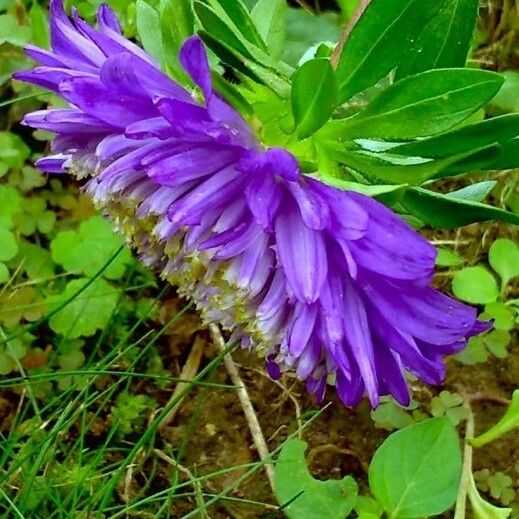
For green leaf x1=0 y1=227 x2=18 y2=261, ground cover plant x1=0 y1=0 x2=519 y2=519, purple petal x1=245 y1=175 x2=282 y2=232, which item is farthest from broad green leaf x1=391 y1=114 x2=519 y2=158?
green leaf x1=0 y1=227 x2=18 y2=261

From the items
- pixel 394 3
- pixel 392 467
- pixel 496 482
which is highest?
pixel 394 3

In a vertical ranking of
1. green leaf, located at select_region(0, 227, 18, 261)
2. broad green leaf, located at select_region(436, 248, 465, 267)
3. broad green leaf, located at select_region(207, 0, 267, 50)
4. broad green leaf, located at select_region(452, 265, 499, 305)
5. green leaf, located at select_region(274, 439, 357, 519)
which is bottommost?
green leaf, located at select_region(274, 439, 357, 519)

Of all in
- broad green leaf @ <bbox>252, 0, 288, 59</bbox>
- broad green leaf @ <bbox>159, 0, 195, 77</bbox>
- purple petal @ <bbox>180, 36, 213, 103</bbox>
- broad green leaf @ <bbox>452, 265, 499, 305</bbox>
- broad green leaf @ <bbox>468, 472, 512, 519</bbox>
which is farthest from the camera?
broad green leaf @ <bbox>452, 265, 499, 305</bbox>

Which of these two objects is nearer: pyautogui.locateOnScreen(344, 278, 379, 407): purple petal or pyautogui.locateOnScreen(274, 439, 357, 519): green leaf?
pyautogui.locateOnScreen(344, 278, 379, 407): purple petal

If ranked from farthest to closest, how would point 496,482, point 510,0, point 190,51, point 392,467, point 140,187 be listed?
point 510,0 < point 496,482 < point 392,467 < point 140,187 < point 190,51

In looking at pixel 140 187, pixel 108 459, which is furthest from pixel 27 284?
pixel 140 187

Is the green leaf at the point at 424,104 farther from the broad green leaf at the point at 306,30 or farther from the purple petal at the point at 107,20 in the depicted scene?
the broad green leaf at the point at 306,30

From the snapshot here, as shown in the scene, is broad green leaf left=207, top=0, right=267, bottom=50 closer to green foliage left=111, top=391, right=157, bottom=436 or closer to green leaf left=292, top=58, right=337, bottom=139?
green leaf left=292, top=58, right=337, bottom=139

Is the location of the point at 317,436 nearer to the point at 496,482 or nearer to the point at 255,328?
the point at 496,482
